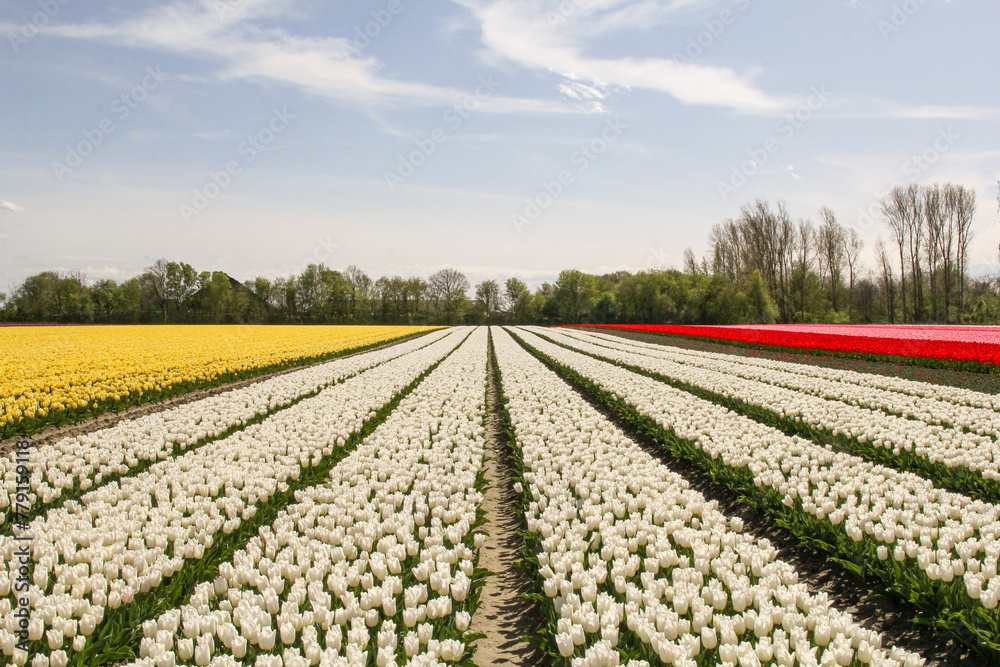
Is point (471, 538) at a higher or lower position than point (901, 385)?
lower

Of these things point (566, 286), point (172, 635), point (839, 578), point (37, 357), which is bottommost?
point (839, 578)

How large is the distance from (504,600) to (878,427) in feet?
20.1

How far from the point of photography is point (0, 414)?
313 inches

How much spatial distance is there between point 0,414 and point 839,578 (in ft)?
36.6

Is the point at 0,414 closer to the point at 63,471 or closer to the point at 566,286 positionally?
the point at 63,471

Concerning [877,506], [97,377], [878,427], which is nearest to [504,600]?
[877,506]

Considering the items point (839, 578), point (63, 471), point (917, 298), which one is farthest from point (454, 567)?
point (917, 298)

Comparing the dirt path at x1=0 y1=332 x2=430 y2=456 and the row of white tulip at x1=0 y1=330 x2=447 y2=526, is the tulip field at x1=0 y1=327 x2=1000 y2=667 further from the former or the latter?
the dirt path at x1=0 y1=332 x2=430 y2=456

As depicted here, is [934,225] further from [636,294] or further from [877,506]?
[877,506]

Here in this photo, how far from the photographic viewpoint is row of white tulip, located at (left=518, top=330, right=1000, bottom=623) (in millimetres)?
3383

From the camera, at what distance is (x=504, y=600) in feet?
12.3

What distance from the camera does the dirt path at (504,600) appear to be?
316 centimetres

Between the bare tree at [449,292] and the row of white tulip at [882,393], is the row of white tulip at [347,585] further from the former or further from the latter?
the bare tree at [449,292]

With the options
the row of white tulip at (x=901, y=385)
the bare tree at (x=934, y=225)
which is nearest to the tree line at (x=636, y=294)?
the bare tree at (x=934, y=225)
